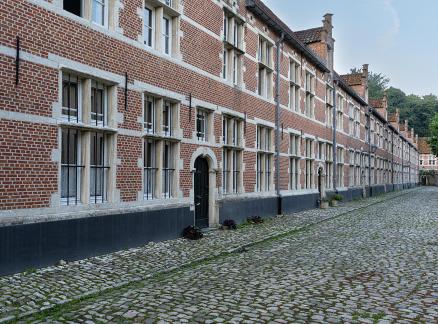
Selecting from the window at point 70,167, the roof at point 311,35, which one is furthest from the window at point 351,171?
the window at point 70,167

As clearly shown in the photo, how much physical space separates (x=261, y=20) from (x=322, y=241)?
925cm

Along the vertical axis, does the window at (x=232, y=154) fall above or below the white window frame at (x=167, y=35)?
below

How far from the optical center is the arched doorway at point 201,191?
1259 centimetres

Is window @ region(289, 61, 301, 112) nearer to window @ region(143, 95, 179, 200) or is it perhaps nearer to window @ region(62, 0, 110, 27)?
window @ region(143, 95, 179, 200)

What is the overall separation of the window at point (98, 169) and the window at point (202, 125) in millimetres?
3912

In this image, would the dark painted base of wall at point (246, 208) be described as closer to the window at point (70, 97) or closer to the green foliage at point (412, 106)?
the window at point (70, 97)

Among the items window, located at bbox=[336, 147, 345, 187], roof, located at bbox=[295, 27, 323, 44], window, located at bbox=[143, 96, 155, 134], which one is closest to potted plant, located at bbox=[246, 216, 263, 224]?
window, located at bbox=[143, 96, 155, 134]

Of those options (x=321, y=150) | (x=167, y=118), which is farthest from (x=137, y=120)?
(x=321, y=150)

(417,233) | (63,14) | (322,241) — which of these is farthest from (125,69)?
(417,233)

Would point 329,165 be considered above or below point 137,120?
below

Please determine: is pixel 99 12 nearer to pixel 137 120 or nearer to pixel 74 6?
pixel 74 6

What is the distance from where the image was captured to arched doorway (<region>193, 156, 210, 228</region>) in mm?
12594

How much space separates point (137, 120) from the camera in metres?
9.85

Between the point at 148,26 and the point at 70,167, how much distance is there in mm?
4290
